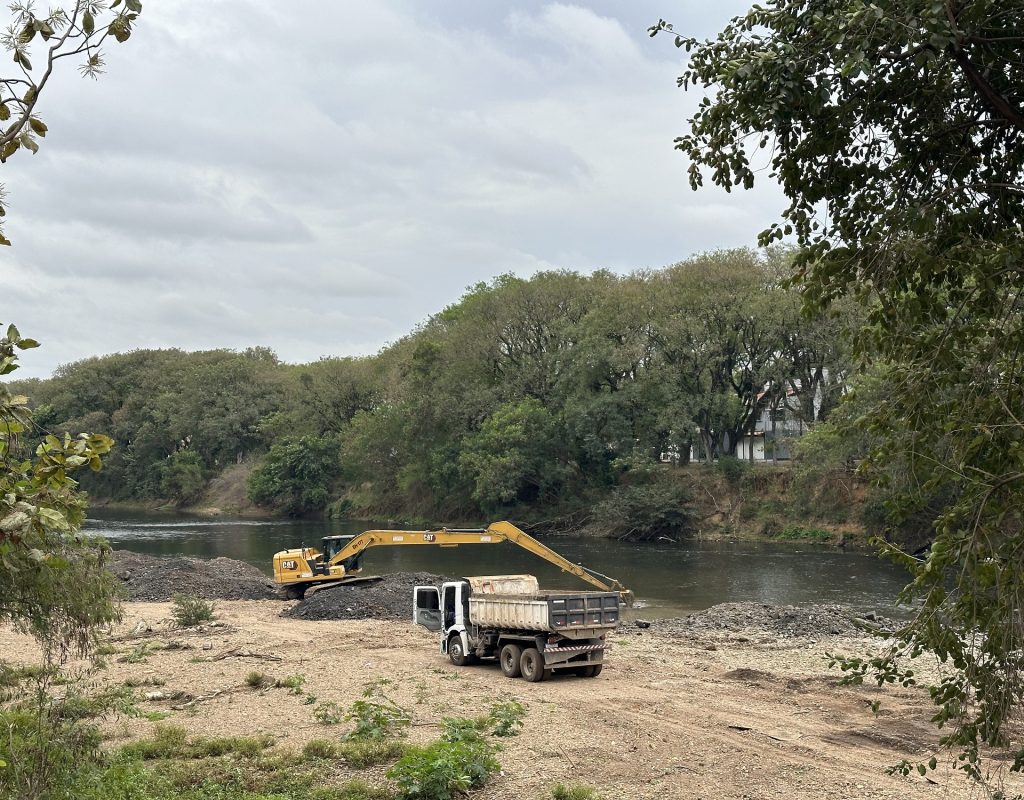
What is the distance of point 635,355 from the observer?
55906 millimetres

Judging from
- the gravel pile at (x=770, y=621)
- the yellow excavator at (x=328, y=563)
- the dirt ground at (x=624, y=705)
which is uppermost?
the yellow excavator at (x=328, y=563)

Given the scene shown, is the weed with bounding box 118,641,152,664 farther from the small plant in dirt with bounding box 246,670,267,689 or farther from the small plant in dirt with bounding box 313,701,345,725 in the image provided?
the small plant in dirt with bounding box 313,701,345,725

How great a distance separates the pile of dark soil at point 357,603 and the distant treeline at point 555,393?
2206cm

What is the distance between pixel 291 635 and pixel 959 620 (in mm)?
20167

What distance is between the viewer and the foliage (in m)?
78.9

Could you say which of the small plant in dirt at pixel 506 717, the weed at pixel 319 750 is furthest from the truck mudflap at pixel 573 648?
the weed at pixel 319 750

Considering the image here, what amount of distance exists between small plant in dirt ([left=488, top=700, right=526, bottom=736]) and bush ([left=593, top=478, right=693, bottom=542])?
39983 mm

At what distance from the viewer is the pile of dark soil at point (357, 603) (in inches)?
1118

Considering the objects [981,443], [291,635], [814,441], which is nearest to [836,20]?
[981,443]

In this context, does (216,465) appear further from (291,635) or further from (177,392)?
(291,635)

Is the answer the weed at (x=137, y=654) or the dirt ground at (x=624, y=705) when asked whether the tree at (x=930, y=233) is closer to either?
the dirt ground at (x=624, y=705)

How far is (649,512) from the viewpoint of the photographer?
54.8 metres

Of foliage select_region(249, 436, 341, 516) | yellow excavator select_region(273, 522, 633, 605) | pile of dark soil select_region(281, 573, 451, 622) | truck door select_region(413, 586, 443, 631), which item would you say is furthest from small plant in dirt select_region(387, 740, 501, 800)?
foliage select_region(249, 436, 341, 516)

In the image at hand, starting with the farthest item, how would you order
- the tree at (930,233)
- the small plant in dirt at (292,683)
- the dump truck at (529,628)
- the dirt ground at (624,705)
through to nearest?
the dump truck at (529,628) → the small plant in dirt at (292,683) → the dirt ground at (624,705) → the tree at (930,233)
